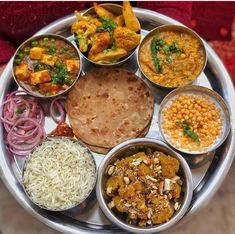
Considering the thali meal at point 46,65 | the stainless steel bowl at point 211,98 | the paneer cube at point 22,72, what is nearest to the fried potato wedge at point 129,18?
the thali meal at point 46,65

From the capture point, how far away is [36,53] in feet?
11.2

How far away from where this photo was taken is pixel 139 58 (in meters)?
3.44

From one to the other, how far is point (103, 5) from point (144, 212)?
4.69 ft

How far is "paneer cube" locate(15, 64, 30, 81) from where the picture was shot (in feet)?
11.1

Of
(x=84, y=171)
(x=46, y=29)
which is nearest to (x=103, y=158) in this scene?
(x=84, y=171)

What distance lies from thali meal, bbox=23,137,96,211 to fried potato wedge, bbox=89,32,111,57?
0.62 m

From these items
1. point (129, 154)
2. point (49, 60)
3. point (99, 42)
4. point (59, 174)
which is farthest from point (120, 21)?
point (59, 174)

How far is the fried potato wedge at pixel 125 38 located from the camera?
3.34m

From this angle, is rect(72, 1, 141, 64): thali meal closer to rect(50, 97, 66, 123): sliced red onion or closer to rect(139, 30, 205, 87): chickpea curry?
rect(139, 30, 205, 87): chickpea curry

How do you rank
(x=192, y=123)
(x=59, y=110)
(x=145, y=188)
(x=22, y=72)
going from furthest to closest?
(x=59, y=110)
(x=22, y=72)
(x=192, y=123)
(x=145, y=188)

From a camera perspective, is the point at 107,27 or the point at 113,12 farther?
the point at 113,12

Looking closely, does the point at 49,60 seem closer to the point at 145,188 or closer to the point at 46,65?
the point at 46,65

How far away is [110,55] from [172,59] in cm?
42

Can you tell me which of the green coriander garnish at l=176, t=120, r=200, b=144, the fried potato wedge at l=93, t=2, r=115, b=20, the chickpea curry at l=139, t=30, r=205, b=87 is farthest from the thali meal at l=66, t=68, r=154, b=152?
the fried potato wedge at l=93, t=2, r=115, b=20
